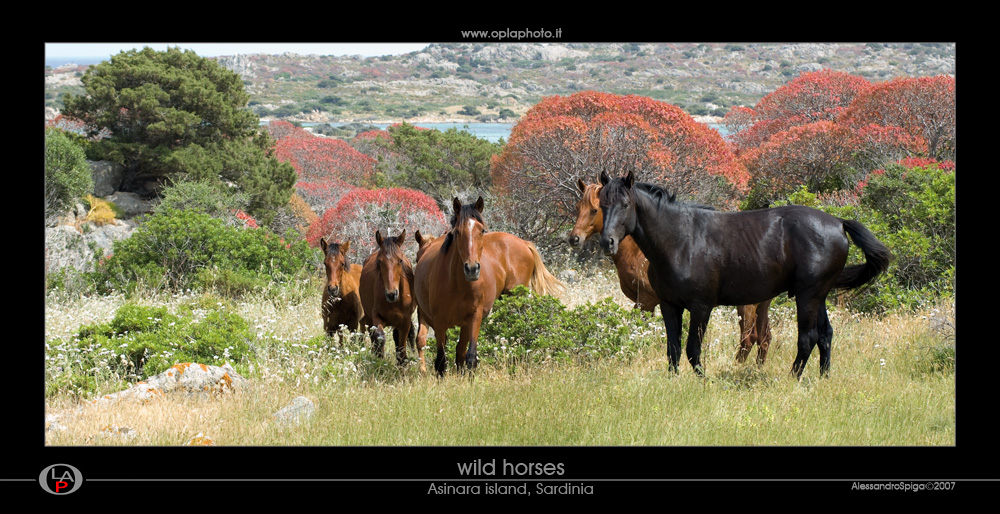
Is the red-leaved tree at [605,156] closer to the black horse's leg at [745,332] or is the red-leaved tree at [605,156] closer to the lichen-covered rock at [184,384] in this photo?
the black horse's leg at [745,332]

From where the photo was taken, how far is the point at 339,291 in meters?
8.65

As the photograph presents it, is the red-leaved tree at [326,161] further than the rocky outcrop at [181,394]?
Yes

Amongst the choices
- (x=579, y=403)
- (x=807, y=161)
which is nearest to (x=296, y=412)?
(x=579, y=403)

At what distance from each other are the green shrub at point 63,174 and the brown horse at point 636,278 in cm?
1123

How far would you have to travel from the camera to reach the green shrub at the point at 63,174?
15.0 m

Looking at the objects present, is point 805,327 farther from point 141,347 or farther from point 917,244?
point 141,347

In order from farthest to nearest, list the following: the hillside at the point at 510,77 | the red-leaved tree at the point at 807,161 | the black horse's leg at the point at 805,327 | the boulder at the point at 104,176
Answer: the hillside at the point at 510,77
the boulder at the point at 104,176
the red-leaved tree at the point at 807,161
the black horse's leg at the point at 805,327

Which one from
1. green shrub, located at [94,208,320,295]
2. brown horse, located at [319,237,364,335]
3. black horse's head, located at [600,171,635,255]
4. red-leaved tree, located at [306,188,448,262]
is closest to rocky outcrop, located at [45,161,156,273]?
green shrub, located at [94,208,320,295]

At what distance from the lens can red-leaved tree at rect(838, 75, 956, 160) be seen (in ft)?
48.3

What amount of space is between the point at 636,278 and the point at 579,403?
122 inches

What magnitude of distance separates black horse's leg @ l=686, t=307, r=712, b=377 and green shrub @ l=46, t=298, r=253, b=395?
169 inches

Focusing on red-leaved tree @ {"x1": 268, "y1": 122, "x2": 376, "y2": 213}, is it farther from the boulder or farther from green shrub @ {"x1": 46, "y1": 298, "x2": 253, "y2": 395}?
green shrub @ {"x1": 46, "y1": 298, "x2": 253, "y2": 395}

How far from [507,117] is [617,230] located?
24521 mm

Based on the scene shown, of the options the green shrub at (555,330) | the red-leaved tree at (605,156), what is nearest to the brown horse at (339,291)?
the green shrub at (555,330)
